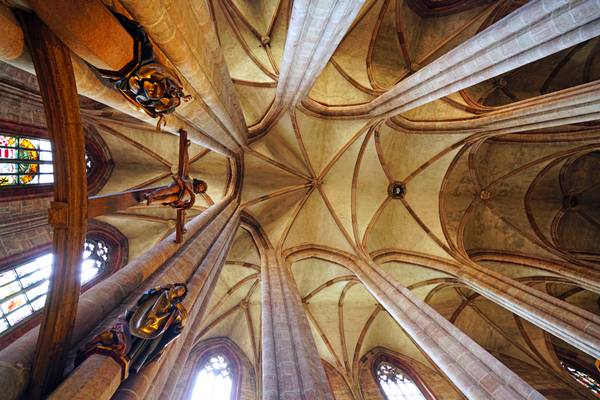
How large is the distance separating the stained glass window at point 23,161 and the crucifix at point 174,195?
188 inches

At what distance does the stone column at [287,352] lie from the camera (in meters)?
3.51

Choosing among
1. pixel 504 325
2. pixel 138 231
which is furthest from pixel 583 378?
pixel 138 231

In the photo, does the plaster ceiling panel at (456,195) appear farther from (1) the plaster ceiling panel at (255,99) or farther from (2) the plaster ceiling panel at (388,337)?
(1) the plaster ceiling panel at (255,99)

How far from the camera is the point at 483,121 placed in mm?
7727

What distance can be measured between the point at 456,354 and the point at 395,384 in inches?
254

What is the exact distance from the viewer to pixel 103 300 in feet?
8.49

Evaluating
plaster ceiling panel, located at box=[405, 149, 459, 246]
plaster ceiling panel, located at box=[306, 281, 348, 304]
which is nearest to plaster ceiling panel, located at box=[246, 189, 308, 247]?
plaster ceiling panel, located at box=[306, 281, 348, 304]

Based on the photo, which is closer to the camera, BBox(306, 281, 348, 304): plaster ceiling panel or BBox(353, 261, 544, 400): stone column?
BBox(353, 261, 544, 400): stone column

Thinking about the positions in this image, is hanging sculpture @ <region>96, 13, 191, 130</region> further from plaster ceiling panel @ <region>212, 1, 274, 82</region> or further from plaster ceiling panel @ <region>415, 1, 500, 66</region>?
plaster ceiling panel @ <region>415, 1, 500, 66</region>

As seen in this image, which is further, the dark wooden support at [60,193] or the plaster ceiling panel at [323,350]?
the plaster ceiling panel at [323,350]

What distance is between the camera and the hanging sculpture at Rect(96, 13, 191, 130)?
7.93 feet

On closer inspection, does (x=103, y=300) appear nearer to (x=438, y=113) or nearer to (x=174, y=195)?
(x=174, y=195)

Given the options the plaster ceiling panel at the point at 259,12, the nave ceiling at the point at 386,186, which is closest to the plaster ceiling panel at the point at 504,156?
the nave ceiling at the point at 386,186

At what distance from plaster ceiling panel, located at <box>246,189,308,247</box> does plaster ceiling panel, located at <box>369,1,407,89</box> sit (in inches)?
201
